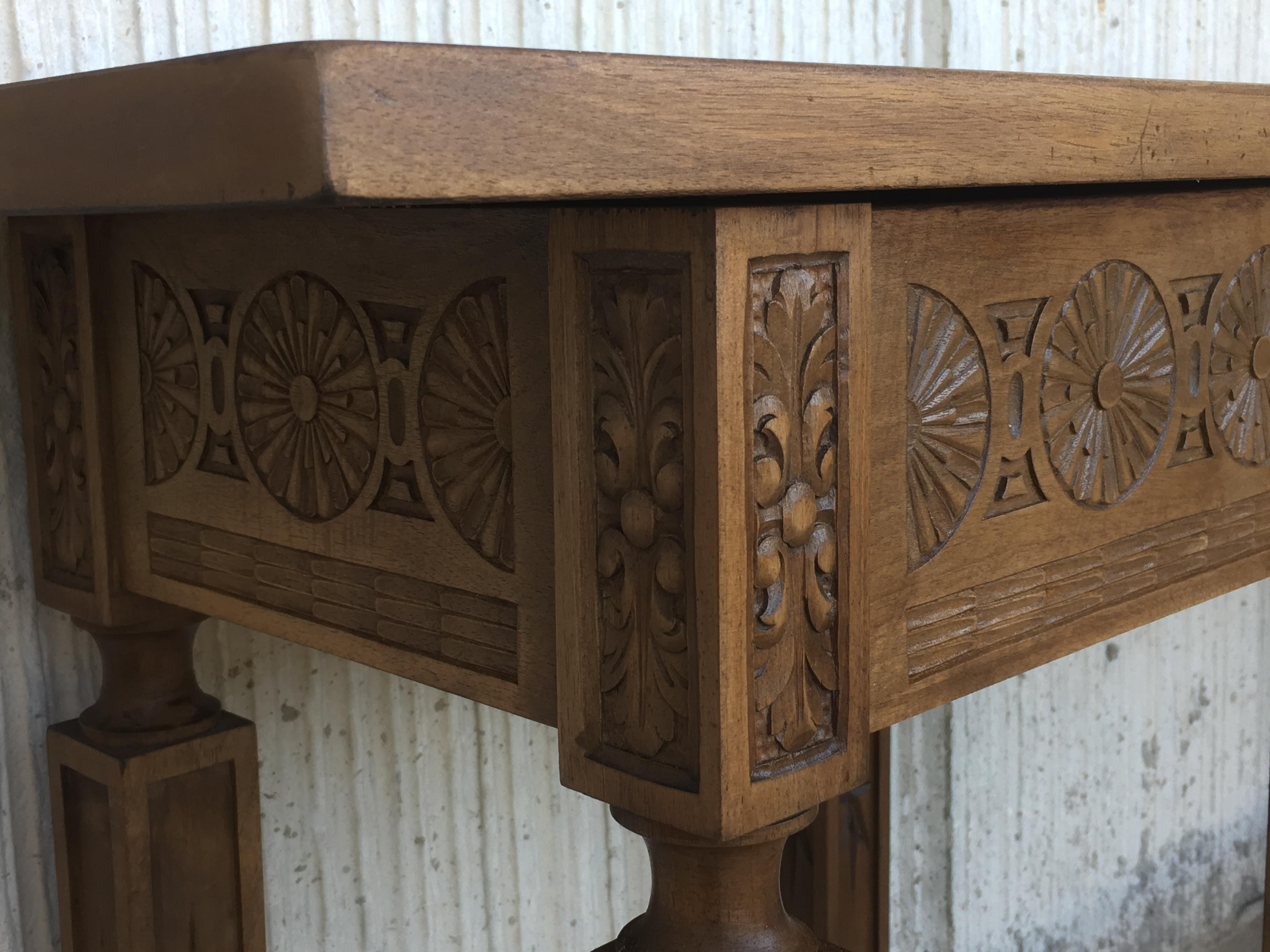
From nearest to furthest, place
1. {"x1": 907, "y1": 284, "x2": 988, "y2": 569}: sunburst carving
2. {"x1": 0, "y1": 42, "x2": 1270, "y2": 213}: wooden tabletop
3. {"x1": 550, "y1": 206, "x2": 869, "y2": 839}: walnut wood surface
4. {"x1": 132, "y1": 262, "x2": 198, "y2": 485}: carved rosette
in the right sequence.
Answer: {"x1": 0, "y1": 42, "x2": 1270, "y2": 213}: wooden tabletop < {"x1": 550, "y1": 206, "x2": 869, "y2": 839}: walnut wood surface < {"x1": 907, "y1": 284, "x2": 988, "y2": 569}: sunburst carving < {"x1": 132, "y1": 262, "x2": 198, "y2": 485}: carved rosette

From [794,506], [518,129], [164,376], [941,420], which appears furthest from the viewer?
[164,376]

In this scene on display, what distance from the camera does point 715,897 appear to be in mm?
511

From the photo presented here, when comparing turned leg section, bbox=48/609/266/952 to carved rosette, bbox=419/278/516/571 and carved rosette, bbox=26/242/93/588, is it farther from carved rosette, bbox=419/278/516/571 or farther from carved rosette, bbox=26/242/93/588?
carved rosette, bbox=419/278/516/571

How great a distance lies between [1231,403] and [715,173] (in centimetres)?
46

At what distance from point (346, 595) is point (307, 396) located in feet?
0.31

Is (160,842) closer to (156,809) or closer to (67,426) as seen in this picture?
(156,809)

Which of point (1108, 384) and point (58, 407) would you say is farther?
point (58, 407)

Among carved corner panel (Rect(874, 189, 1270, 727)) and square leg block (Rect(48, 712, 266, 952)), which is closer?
carved corner panel (Rect(874, 189, 1270, 727))

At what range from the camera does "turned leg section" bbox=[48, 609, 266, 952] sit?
801mm

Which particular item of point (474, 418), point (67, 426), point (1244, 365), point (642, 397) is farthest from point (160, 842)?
point (1244, 365)

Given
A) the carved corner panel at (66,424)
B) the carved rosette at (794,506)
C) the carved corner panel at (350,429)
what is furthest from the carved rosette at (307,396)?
the carved rosette at (794,506)

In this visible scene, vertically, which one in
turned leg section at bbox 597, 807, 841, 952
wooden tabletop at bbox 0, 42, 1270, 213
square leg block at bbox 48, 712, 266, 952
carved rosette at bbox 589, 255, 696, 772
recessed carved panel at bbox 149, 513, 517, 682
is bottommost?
square leg block at bbox 48, 712, 266, 952

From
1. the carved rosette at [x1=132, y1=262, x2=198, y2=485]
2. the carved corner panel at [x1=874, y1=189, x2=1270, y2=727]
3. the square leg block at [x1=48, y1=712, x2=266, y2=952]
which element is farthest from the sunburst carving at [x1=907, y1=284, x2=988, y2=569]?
the square leg block at [x1=48, y1=712, x2=266, y2=952]

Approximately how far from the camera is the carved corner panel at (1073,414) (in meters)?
0.57
